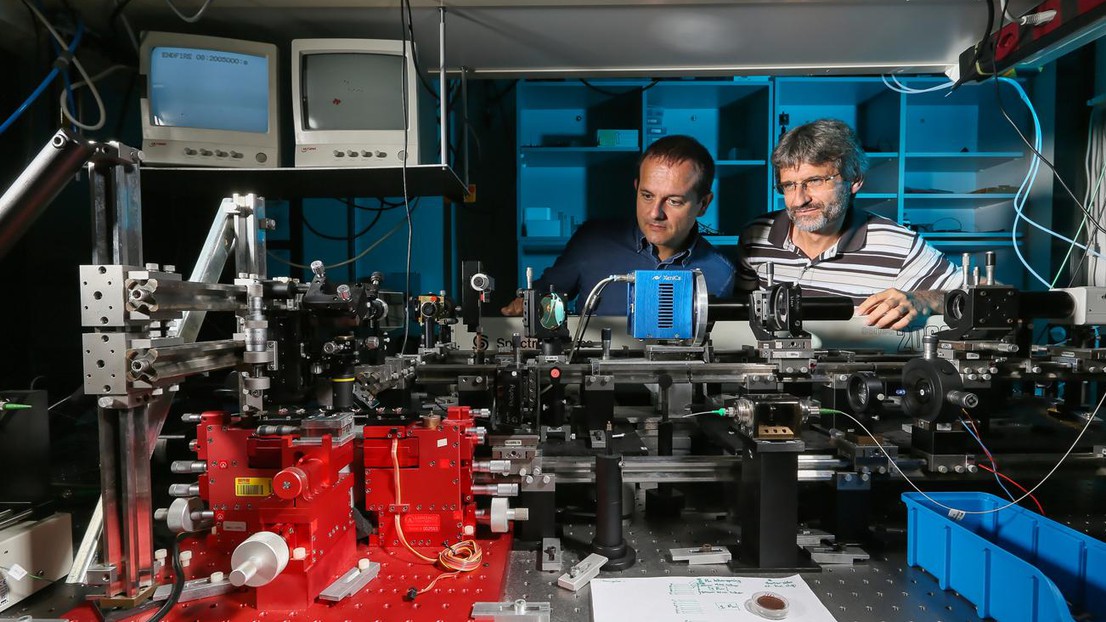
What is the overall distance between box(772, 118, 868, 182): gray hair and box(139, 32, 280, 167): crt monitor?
2.74 metres

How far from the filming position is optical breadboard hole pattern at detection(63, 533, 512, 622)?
1069 millimetres

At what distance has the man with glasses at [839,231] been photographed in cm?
294

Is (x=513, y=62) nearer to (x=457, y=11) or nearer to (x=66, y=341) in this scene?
(x=457, y=11)

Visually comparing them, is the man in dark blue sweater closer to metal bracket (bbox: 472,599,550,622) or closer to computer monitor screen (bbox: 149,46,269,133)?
computer monitor screen (bbox: 149,46,269,133)

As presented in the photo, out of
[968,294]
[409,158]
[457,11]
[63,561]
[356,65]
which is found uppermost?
[457,11]

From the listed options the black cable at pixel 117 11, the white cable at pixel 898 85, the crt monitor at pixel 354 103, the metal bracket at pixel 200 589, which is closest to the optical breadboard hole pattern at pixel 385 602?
the metal bracket at pixel 200 589

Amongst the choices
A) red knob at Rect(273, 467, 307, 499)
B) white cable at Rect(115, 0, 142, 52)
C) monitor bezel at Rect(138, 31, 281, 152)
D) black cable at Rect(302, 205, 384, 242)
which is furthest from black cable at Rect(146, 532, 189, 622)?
black cable at Rect(302, 205, 384, 242)

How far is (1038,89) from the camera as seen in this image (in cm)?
304

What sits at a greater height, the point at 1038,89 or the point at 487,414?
the point at 1038,89

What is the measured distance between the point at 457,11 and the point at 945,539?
2.33m

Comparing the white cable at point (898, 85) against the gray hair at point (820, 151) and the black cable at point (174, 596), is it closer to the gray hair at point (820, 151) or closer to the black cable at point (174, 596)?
the gray hair at point (820, 151)

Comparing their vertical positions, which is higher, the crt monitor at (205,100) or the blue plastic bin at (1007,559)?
the crt monitor at (205,100)

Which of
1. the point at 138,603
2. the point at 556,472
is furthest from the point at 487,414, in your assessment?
the point at 138,603

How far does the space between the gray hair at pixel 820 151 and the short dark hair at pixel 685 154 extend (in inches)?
15.6
